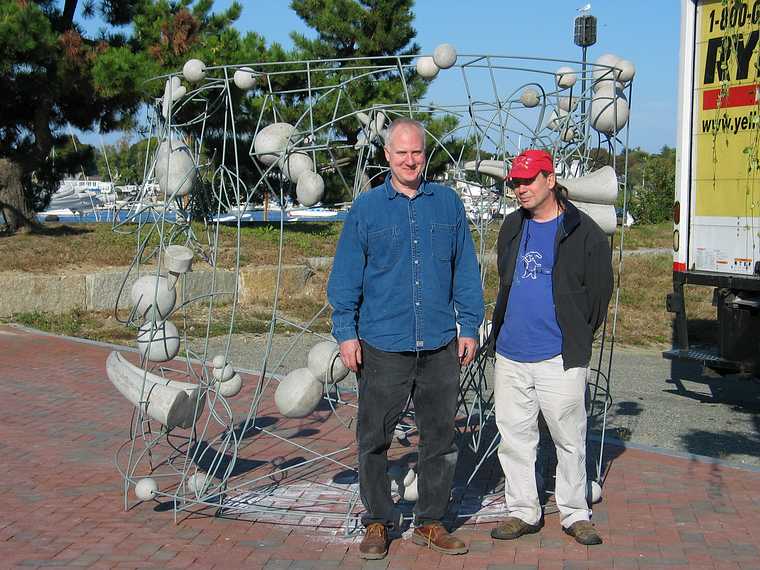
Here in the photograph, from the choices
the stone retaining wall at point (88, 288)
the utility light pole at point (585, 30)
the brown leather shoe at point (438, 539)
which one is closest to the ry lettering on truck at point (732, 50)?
the brown leather shoe at point (438, 539)

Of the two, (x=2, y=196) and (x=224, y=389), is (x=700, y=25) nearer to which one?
(x=224, y=389)

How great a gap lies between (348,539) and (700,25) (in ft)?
18.1

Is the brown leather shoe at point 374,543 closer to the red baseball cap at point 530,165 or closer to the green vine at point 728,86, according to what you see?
the red baseball cap at point 530,165

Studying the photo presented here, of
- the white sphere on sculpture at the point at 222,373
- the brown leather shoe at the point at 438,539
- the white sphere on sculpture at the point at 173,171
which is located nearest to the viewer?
the brown leather shoe at the point at 438,539

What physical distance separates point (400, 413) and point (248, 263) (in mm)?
10113

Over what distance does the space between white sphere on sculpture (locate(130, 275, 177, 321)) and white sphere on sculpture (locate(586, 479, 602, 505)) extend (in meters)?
2.21

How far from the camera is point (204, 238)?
15.4 meters

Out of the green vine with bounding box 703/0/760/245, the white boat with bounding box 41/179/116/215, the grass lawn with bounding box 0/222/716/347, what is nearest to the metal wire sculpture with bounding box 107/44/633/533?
the green vine with bounding box 703/0/760/245

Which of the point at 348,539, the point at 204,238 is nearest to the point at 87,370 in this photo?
the point at 348,539

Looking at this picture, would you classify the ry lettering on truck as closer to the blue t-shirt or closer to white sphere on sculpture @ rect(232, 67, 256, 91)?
the blue t-shirt

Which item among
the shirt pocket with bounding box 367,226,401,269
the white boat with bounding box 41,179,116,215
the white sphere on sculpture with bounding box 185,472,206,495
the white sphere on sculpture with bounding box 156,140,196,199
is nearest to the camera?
the shirt pocket with bounding box 367,226,401,269

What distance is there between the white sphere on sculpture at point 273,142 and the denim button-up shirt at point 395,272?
0.64 metres

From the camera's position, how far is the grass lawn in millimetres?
11648

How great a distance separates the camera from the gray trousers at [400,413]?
399 cm
